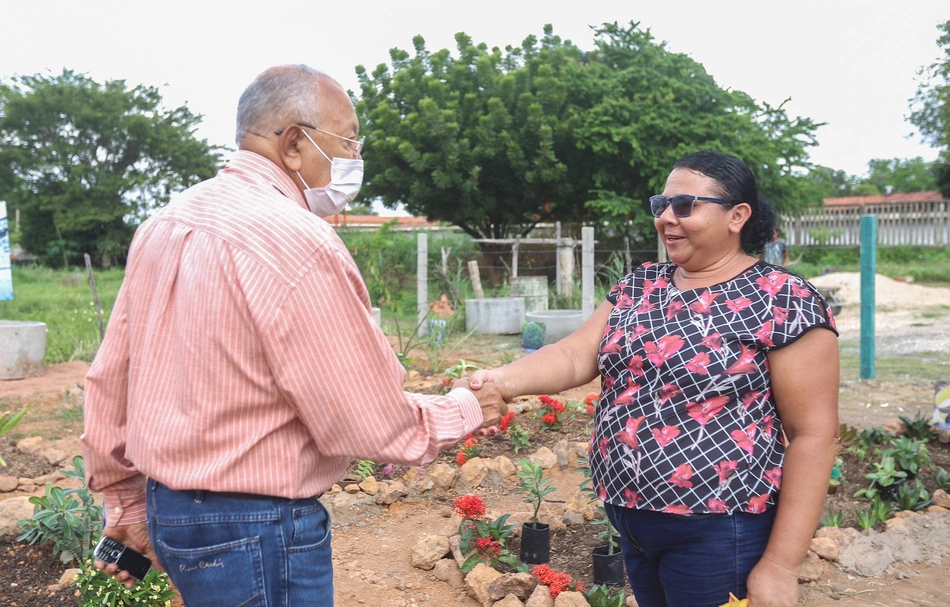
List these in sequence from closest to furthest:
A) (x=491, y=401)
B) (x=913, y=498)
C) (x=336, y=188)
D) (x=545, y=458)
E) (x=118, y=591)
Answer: (x=336, y=188) → (x=491, y=401) → (x=118, y=591) → (x=913, y=498) → (x=545, y=458)

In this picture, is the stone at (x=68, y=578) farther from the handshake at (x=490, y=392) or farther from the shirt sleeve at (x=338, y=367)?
the shirt sleeve at (x=338, y=367)

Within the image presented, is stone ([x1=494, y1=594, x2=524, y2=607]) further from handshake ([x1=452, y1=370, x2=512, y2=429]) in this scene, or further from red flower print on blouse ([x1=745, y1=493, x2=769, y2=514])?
red flower print on blouse ([x1=745, y1=493, x2=769, y2=514])

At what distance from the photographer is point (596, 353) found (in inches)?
94.4

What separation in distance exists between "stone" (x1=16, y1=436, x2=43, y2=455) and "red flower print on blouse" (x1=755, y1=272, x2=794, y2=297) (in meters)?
5.20

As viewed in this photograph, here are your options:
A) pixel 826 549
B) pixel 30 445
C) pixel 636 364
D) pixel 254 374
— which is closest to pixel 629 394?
pixel 636 364

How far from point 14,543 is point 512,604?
2.26 m

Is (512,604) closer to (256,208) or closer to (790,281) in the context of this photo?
(790,281)

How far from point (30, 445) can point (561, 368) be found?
4.80 metres

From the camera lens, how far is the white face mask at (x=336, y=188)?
5.99 ft

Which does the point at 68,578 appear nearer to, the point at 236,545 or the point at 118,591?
the point at 118,591

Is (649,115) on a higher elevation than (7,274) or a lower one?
higher

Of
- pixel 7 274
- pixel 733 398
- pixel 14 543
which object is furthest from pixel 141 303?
pixel 7 274

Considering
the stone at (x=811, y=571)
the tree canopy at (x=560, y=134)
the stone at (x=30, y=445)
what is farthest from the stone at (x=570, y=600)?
the tree canopy at (x=560, y=134)

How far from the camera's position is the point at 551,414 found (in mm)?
5555
